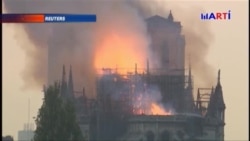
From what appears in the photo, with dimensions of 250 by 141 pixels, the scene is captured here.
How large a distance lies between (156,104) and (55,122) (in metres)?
42.8

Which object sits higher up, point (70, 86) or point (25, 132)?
point (70, 86)

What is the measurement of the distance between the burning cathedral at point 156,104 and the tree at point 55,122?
116ft

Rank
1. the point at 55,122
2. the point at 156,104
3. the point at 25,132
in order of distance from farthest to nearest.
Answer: the point at 156,104
the point at 25,132
the point at 55,122

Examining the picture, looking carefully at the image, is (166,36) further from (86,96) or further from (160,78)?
(86,96)

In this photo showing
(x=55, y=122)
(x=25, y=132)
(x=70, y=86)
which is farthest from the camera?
(x=70, y=86)

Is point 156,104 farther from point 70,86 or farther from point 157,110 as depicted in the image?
point 70,86

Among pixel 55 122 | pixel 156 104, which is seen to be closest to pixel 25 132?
pixel 156 104

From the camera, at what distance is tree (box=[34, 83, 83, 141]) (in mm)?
43312

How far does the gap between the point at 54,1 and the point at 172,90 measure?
2966cm

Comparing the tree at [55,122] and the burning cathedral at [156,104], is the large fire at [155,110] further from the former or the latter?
the tree at [55,122]

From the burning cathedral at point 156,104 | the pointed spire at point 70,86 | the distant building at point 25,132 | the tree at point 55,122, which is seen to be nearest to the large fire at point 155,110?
the burning cathedral at point 156,104

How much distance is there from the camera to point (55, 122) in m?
43.7

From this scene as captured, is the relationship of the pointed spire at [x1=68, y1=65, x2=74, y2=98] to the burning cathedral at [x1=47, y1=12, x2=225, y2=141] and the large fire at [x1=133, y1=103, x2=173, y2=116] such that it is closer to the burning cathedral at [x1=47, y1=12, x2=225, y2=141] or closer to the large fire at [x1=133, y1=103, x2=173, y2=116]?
the burning cathedral at [x1=47, y1=12, x2=225, y2=141]

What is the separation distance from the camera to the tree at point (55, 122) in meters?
43.3
